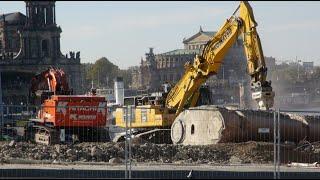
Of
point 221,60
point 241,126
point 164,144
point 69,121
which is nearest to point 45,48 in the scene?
point 221,60

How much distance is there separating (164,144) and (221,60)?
18.8 feet

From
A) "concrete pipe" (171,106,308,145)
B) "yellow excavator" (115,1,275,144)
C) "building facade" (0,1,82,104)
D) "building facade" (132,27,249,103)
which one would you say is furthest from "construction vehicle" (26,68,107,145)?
"building facade" (132,27,249,103)

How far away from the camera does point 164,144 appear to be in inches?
1003

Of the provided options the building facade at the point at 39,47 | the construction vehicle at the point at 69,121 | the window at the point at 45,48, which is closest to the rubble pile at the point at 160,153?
the construction vehicle at the point at 69,121

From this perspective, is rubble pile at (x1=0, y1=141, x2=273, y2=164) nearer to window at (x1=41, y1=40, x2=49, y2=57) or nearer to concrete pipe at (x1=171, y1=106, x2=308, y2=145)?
concrete pipe at (x1=171, y1=106, x2=308, y2=145)

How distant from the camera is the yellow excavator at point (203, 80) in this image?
2684 cm

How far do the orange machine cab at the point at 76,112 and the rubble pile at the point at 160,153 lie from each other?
4079 millimetres

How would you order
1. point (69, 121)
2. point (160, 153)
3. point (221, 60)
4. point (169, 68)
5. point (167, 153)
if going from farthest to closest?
point (169, 68) → point (221, 60) → point (69, 121) → point (167, 153) → point (160, 153)

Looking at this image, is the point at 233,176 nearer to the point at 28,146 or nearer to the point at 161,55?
the point at 28,146

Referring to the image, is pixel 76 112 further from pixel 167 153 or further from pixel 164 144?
pixel 167 153

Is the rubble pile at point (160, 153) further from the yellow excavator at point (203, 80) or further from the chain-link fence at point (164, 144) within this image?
the yellow excavator at point (203, 80)

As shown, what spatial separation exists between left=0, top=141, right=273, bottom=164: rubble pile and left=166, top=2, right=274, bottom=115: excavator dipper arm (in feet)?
13.6

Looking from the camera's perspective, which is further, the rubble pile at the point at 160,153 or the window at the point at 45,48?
the window at the point at 45,48

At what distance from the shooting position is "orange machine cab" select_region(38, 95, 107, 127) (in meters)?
27.7
